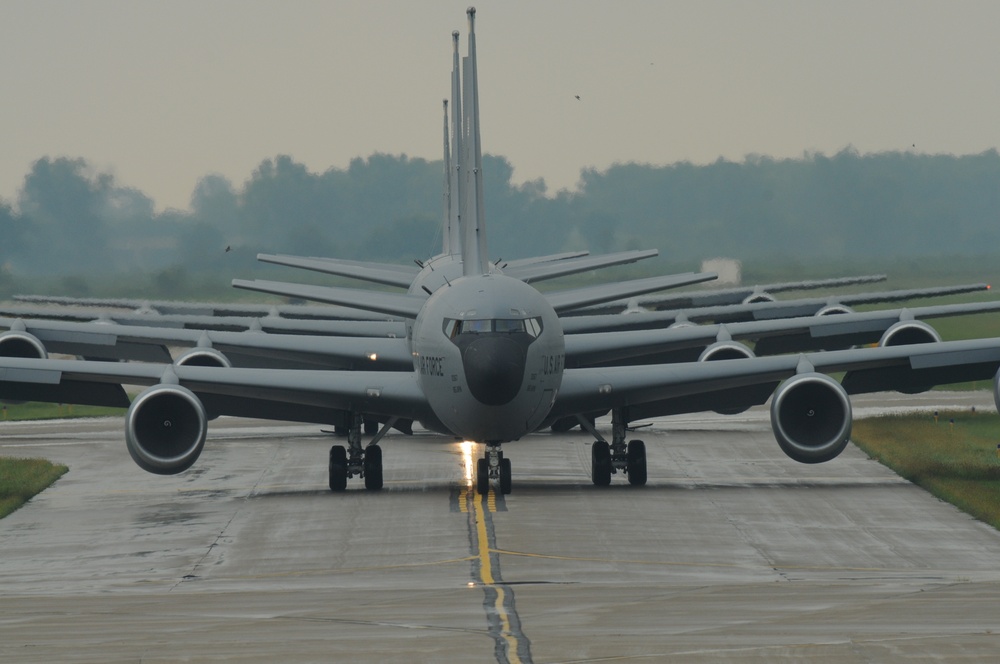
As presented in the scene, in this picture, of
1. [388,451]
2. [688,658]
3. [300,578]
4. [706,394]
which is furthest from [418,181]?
[688,658]

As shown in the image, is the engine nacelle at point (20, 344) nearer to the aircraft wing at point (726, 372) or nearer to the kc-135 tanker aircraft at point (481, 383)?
the kc-135 tanker aircraft at point (481, 383)

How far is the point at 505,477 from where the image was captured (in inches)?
1134

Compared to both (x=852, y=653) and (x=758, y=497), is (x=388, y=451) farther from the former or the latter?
(x=852, y=653)

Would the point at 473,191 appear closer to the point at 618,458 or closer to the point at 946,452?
the point at 618,458

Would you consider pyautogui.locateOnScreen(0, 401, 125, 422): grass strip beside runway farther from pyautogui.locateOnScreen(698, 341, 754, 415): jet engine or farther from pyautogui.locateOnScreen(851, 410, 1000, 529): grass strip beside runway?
pyautogui.locateOnScreen(851, 410, 1000, 529): grass strip beside runway

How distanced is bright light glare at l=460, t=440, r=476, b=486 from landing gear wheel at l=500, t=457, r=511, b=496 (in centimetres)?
221

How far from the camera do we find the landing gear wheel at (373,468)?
30.4 meters

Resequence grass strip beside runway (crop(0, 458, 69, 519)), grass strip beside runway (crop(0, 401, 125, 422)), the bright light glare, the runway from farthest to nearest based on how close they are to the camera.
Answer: grass strip beside runway (crop(0, 401, 125, 422)) < the bright light glare < grass strip beside runway (crop(0, 458, 69, 519)) < the runway

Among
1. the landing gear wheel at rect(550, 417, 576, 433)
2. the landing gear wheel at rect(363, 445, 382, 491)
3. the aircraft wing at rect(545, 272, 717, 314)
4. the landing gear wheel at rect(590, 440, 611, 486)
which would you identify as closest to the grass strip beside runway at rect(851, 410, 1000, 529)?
the landing gear wheel at rect(590, 440, 611, 486)

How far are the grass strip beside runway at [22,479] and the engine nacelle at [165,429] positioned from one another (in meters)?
2.79

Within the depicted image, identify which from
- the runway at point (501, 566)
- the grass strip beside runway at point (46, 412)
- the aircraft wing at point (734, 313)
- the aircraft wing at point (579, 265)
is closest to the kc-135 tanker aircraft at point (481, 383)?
the runway at point (501, 566)

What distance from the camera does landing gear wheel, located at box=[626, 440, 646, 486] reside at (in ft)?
99.8

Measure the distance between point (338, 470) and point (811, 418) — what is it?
8.62m

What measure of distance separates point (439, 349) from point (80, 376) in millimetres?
6607
